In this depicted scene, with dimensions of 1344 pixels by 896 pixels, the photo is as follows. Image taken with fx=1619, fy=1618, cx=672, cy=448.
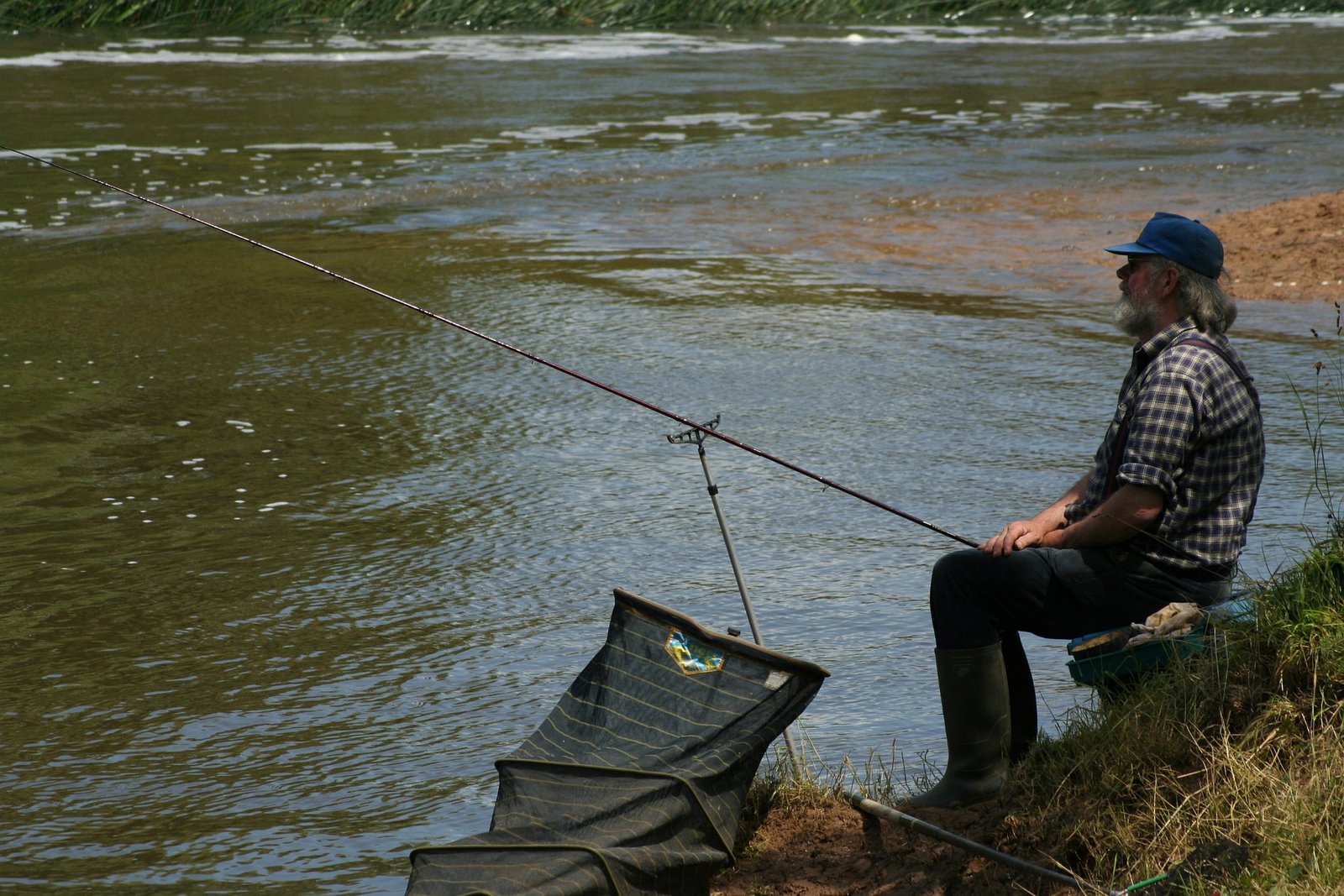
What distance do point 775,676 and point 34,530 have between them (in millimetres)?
3742

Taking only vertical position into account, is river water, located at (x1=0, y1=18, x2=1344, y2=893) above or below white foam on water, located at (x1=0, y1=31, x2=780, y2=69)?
below

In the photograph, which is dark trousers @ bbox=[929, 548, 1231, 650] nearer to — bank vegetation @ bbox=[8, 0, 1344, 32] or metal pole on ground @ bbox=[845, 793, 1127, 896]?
metal pole on ground @ bbox=[845, 793, 1127, 896]

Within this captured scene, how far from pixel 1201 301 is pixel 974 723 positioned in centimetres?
121

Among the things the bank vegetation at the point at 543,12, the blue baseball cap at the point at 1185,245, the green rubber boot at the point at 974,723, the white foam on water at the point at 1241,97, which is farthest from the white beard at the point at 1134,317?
the bank vegetation at the point at 543,12

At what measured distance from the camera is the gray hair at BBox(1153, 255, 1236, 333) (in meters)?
4.08

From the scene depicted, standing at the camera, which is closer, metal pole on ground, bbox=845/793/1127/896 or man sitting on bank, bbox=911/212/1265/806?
metal pole on ground, bbox=845/793/1127/896

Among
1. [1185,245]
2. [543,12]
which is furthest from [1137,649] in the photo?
[543,12]

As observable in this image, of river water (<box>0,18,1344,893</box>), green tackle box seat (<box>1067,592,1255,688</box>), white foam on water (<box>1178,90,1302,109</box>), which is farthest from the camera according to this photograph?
white foam on water (<box>1178,90,1302,109</box>)

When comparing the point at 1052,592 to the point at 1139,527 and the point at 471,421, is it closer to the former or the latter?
the point at 1139,527

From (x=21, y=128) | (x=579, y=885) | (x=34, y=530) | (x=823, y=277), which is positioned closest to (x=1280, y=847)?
(x=579, y=885)

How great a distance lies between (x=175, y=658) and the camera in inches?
206

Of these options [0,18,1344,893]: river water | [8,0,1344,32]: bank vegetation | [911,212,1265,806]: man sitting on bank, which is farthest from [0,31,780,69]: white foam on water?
[911,212,1265,806]: man sitting on bank

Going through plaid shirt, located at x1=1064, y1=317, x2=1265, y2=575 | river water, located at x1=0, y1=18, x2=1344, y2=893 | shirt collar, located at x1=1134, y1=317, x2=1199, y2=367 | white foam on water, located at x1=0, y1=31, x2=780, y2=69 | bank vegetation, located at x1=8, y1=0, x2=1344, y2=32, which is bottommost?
river water, located at x1=0, y1=18, x2=1344, y2=893

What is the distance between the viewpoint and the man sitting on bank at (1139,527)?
387 centimetres
